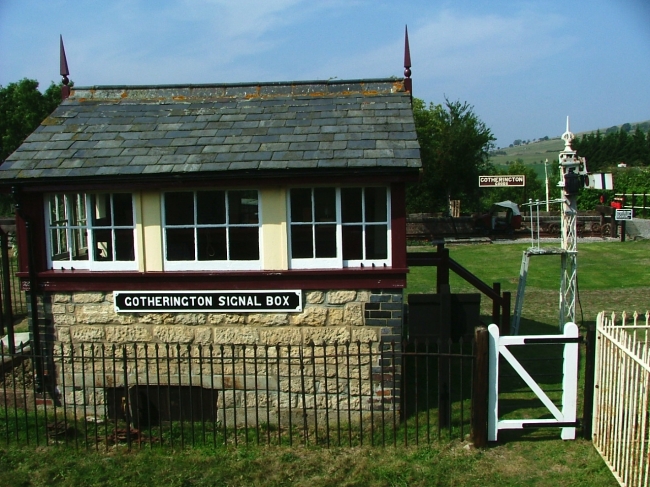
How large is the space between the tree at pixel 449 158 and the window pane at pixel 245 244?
25.6 m

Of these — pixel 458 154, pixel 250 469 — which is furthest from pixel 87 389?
pixel 458 154

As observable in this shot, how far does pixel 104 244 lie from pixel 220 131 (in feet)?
7.51

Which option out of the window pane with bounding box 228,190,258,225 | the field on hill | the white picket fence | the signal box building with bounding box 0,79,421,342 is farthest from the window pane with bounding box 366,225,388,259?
the field on hill

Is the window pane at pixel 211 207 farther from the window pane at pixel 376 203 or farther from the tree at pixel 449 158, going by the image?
the tree at pixel 449 158

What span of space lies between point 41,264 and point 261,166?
10.6 ft

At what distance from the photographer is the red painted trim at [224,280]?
7293mm

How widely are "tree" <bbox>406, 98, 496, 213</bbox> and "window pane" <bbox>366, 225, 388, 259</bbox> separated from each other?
25.6 m

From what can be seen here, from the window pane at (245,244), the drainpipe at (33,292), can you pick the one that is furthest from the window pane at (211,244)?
the drainpipe at (33,292)

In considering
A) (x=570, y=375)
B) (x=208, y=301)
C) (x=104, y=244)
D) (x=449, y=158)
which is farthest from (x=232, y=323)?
(x=449, y=158)

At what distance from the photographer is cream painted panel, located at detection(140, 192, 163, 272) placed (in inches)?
297

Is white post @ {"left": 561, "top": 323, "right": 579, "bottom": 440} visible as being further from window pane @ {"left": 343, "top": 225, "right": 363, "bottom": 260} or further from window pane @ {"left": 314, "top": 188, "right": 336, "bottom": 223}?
window pane @ {"left": 314, "top": 188, "right": 336, "bottom": 223}

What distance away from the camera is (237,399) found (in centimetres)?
759

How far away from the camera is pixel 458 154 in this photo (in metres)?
33.2

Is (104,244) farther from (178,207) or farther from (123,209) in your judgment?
(178,207)
